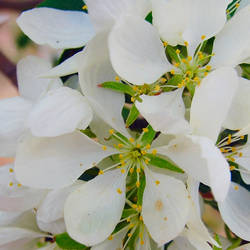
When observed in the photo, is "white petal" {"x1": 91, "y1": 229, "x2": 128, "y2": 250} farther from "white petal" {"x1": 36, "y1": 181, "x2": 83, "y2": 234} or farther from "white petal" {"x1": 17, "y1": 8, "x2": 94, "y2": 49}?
"white petal" {"x1": 17, "y1": 8, "x2": 94, "y2": 49}

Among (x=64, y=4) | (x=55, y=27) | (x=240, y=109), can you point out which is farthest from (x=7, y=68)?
(x=240, y=109)

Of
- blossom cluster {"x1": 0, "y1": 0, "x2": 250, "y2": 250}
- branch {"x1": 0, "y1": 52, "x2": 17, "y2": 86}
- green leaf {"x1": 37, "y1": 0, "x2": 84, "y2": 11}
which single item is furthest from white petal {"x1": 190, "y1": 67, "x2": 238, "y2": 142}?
branch {"x1": 0, "y1": 52, "x2": 17, "y2": 86}

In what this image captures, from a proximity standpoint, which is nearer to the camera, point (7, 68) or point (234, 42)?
point (234, 42)

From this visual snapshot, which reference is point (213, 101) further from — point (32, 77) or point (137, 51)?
point (32, 77)

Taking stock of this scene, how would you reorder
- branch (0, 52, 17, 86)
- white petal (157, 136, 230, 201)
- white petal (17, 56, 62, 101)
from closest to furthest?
white petal (157, 136, 230, 201)
white petal (17, 56, 62, 101)
branch (0, 52, 17, 86)

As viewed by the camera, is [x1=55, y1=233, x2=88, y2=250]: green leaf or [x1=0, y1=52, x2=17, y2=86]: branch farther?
[x1=0, y1=52, x2=17, y2=86]: branch

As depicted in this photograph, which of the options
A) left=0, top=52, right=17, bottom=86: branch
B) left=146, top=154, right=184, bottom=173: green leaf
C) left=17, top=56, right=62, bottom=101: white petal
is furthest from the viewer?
left=0, top=52, right=17, bottom=86: branch

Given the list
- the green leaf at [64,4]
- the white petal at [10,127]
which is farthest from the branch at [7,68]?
the white petal at [10,127]
